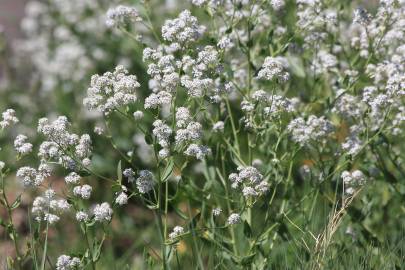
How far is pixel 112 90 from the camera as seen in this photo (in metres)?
3.57

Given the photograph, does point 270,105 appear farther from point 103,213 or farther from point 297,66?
point 297,66

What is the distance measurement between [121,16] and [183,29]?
0.67 m

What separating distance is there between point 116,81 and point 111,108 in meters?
0.14

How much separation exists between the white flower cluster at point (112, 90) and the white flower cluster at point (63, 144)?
0.48ft

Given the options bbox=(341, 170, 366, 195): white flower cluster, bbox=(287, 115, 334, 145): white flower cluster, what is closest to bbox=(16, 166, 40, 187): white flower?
bbox=(287, 115, 334, 145): white flower cluster

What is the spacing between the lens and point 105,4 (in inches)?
301

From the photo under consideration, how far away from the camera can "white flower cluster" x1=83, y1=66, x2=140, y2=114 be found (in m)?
3.38

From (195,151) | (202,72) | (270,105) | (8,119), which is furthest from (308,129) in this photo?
(8,119)

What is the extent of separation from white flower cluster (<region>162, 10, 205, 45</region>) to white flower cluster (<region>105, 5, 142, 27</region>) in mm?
452

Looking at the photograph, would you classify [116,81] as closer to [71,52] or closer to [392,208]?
[392,208]

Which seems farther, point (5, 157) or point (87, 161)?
point (5, 157)

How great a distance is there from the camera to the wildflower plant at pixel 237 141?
3455 mm

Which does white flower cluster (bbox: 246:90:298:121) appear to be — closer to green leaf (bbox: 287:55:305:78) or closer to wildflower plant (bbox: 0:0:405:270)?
wildflower plant (bbox: 0:0:405:270)

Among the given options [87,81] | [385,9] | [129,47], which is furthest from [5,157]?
[385,9]
